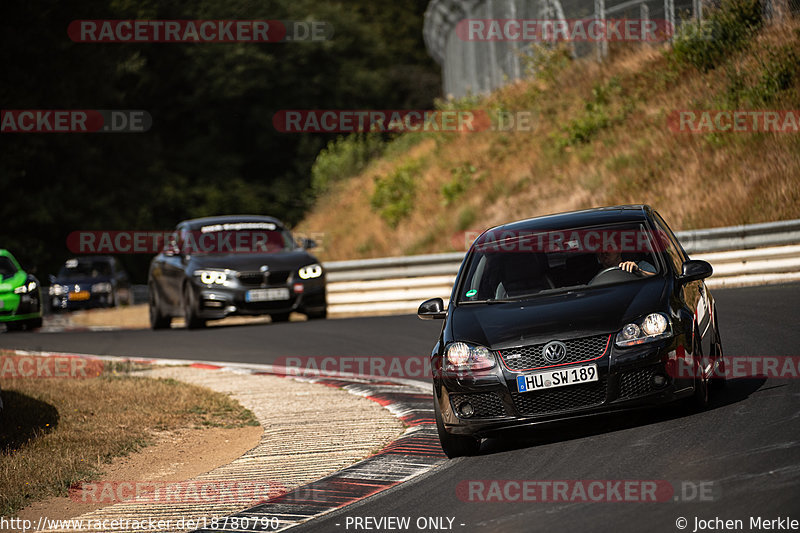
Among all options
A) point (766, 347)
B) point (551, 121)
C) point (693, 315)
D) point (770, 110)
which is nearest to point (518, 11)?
point (551, 121)

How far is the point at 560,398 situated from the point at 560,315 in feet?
1.89

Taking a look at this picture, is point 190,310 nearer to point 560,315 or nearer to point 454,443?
point 454,443

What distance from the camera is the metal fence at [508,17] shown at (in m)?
23.7

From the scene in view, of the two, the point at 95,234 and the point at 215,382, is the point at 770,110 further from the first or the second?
the point at 95,234

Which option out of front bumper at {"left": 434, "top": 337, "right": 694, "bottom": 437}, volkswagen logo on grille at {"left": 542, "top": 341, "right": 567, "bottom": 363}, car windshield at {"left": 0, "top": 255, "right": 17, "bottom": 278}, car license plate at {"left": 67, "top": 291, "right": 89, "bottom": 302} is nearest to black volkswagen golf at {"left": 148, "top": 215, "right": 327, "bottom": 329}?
car windshield at {"left": 0, "top": 255, "right": 17, "bottom": 278}

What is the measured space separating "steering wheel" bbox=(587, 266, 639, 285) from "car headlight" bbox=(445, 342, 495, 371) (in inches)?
47.4

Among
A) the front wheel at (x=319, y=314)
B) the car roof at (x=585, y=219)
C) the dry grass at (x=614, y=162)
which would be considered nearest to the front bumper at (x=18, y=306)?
the front wheel at (x=319, y=314)

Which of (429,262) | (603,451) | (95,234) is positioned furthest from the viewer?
(95,234)

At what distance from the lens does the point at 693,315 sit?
7762 millimetres

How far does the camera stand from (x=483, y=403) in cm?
734

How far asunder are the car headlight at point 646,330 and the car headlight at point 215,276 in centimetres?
1184

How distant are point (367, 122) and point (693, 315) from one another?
52.1 meters

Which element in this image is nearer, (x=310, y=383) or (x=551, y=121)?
(x=310, y=383)

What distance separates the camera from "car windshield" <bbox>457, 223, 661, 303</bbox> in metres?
8.25
